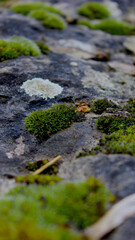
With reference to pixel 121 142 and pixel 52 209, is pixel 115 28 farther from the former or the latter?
pixel 52 209

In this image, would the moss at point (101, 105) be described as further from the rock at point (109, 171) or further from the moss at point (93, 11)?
the moss at point (93, 11)

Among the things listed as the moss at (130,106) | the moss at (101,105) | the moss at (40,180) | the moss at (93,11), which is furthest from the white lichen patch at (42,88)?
the moss at (93,11)

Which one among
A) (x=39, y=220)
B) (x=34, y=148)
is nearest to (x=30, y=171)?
(x=34, y=148)

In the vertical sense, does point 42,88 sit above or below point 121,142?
above

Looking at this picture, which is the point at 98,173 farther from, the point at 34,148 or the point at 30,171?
the point at 34,148

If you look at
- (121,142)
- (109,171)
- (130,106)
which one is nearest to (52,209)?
(109,171)

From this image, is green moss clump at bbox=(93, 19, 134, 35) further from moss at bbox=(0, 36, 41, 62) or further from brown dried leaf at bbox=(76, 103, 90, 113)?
brown dried leaf at bbox=(76, 103, 90, 113)
